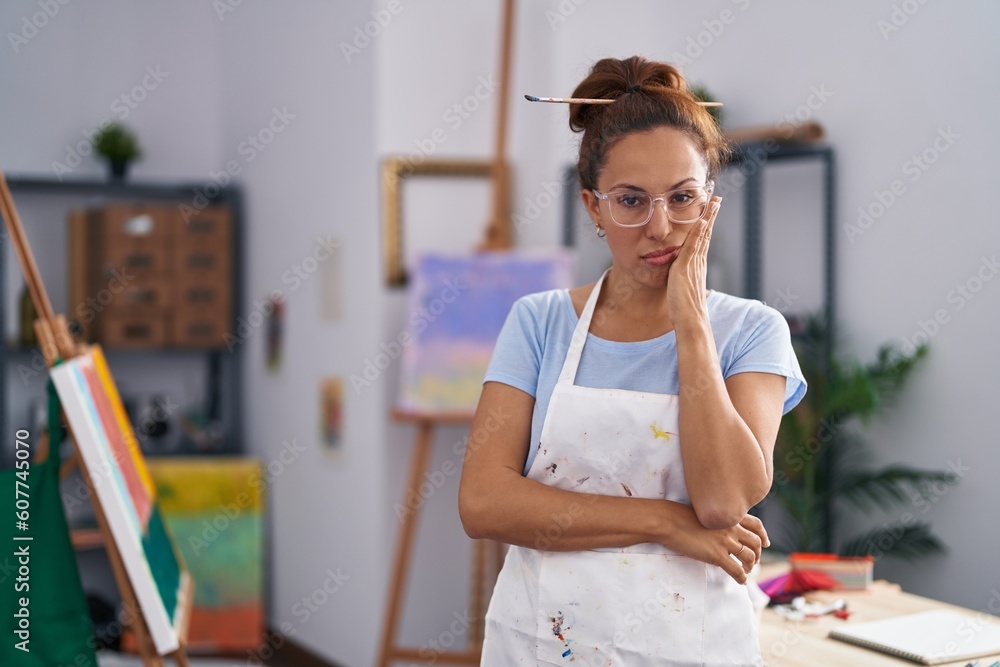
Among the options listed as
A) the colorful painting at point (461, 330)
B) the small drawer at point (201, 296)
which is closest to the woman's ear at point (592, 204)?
the colorful painting at point (461, 330)

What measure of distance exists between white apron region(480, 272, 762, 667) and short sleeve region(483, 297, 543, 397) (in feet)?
0.19

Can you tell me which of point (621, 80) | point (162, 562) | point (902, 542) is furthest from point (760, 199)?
point (162, 562)

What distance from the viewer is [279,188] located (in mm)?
4891

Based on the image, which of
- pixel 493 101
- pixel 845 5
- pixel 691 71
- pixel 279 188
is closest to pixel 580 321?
pixel 845 5

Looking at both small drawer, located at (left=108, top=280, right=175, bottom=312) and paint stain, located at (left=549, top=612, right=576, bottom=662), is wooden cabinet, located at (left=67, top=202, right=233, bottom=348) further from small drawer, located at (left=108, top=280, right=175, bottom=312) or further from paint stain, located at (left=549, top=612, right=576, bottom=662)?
paint stain, located at (left=549, top=612, right=576, bottom=662)

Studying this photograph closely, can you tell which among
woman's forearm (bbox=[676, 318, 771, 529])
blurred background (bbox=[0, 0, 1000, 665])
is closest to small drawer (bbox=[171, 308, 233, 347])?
blurred background (bbox=[0, 0, 1000, 665])

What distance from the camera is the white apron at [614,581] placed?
1595mm

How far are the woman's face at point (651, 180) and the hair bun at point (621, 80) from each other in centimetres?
10

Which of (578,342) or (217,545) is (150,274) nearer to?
(217,545)

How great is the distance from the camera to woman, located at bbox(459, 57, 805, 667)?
1.57m

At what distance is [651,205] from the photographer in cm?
161

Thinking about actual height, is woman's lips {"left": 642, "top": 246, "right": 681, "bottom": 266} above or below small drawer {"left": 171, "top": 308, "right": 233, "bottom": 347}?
above

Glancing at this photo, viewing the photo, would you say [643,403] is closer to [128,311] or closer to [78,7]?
[128,311]

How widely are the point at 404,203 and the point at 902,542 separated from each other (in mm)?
2180
